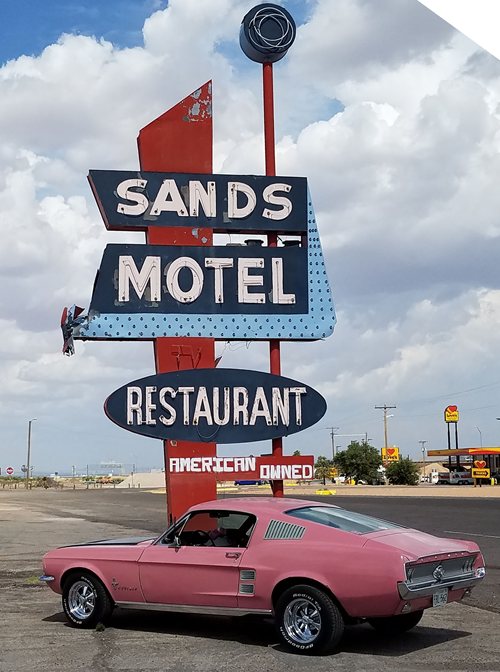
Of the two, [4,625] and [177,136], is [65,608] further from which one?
[177,136]

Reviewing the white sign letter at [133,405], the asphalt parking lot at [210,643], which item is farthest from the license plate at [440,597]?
the white sign letter at [133,405]

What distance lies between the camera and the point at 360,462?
3844 inches

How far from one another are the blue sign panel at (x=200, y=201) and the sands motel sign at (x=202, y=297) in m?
0.02

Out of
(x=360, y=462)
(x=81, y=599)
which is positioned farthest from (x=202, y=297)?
(x=360, y=462)

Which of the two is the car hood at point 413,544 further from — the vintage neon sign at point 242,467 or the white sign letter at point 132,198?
the white sign letter at point 132,198

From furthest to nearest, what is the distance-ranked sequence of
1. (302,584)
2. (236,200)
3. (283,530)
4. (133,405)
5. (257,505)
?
(236,200), (133,405), (257,505), (283,530), (302,584)

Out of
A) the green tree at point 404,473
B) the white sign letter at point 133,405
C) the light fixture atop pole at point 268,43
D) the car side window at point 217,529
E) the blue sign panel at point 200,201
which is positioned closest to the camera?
the car side window at point 217,529

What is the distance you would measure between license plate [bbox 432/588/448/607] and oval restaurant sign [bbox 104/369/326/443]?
633cm

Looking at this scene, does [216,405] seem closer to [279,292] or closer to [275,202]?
[279,292]

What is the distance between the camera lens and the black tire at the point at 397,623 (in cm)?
959

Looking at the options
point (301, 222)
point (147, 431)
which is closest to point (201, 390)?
point (147, 431)

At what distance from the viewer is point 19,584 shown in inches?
563

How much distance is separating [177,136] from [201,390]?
4.52 m

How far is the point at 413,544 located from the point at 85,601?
149 inches
